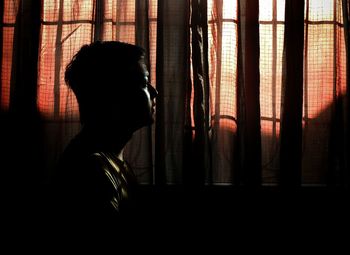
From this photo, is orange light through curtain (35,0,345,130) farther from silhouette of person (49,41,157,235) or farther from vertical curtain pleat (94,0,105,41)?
silhouette of person (49,41,157,235)

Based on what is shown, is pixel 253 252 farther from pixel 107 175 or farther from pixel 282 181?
pixel 107 175

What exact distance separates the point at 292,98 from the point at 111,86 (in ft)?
2.38

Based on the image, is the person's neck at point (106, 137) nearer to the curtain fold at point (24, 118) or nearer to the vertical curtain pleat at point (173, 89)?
the vertical curtain pleat at point (173, 89)

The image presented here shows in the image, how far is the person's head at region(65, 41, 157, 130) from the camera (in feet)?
3.46

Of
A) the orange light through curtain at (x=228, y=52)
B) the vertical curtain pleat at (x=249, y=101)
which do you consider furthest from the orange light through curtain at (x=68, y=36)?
the vertical curtain pleat at (x=249, y=101)

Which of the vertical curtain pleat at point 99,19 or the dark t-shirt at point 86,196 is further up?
the vertical curtain pleat at point 99,19

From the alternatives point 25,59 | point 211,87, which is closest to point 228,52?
point 211,87

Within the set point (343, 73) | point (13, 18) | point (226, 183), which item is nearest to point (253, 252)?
point (226, 183)

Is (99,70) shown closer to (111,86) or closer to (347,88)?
(111,86)

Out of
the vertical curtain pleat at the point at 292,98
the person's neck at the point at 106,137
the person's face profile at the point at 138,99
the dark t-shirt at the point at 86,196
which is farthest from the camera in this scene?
the vertical curtain pleat at the point at 292,98

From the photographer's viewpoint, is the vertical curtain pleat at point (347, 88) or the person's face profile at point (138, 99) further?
the vertical curtain pleat at point (347, 88)

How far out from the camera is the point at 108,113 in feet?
3.47

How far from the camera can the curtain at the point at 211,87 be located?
4.73 ft

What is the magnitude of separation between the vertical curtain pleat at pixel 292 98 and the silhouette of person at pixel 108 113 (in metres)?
0.57
